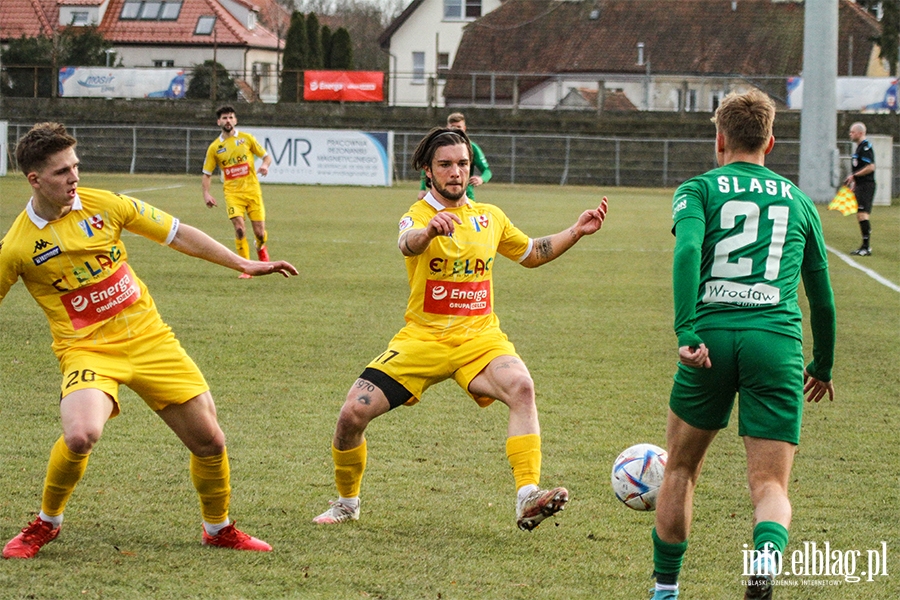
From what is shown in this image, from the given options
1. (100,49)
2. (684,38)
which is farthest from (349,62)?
(684,38)

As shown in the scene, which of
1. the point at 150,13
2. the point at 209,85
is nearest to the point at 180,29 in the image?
the point at 150,13

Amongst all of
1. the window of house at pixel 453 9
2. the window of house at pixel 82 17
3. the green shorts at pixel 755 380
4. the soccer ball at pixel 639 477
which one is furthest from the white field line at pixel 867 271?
the window of house at pixel 82 17

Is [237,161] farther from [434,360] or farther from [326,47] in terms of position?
[326,47]

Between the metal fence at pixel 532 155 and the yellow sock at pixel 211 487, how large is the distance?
111 ft

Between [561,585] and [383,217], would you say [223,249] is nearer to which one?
Result: [561,585]

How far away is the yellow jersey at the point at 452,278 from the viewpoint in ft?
17.5

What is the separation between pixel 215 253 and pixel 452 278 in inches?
45.7

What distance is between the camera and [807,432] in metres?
7.05

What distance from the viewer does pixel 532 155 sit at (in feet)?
129

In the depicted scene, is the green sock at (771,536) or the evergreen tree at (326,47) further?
the evergreen tree at (326,47)

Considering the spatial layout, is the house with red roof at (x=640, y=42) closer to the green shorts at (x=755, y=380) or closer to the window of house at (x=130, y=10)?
the window of house at (x=130, y=10)

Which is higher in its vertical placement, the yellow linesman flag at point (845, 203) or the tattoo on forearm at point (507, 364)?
the yellow linesman flag at point (845, 203)

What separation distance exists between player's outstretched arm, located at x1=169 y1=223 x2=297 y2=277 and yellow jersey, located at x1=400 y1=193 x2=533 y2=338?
0.74 metres

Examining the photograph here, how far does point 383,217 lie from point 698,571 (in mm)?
18701
